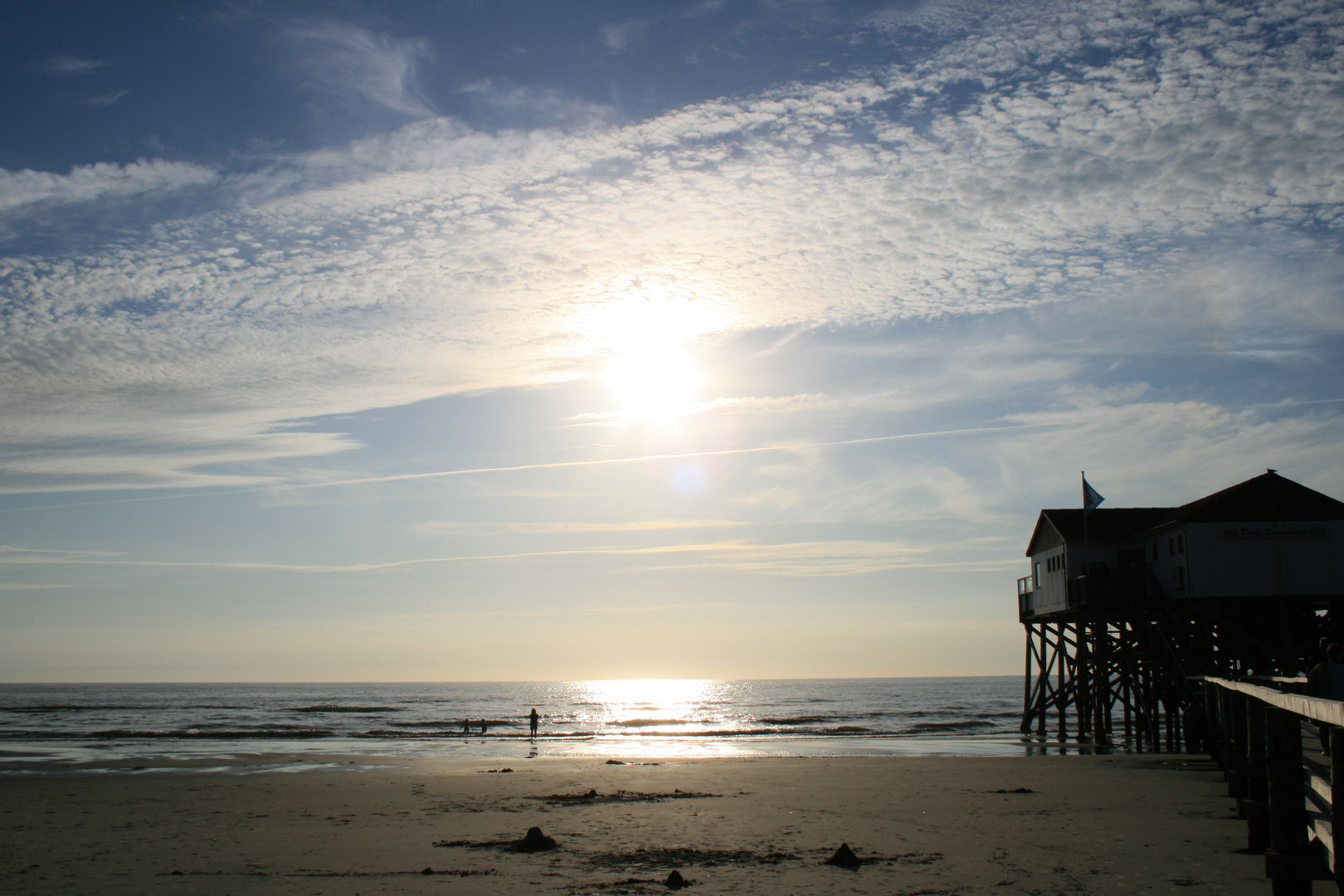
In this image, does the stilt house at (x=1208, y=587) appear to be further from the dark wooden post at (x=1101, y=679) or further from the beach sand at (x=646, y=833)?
the beach sand at (x=646, y=833)

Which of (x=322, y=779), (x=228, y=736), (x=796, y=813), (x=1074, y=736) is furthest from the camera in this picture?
(x=228, y=736)

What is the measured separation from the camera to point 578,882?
10578 millimetres

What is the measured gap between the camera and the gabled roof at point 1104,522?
33594 mm

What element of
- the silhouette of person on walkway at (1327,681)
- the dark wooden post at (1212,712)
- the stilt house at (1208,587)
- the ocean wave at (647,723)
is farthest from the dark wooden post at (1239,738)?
the ocean wave at (647,723)

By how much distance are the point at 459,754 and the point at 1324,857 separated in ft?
112

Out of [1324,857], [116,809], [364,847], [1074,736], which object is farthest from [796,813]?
[1074,736]

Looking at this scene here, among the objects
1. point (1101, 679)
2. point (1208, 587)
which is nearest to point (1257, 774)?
point (1208, 587)

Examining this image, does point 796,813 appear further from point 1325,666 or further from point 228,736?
point 228,736

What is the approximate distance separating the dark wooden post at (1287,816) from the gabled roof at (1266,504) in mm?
23831

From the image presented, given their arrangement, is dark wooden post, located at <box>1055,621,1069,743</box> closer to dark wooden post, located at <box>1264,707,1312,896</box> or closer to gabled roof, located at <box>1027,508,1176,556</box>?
gabled roof, located at <box>1027,508,1176,556</box>

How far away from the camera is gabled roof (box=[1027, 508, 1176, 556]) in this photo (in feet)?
110

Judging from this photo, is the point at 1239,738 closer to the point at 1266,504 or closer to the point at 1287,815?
the point at 1287,815

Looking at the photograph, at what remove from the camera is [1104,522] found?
34125 mm

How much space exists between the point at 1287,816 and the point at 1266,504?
2510 centimetres
